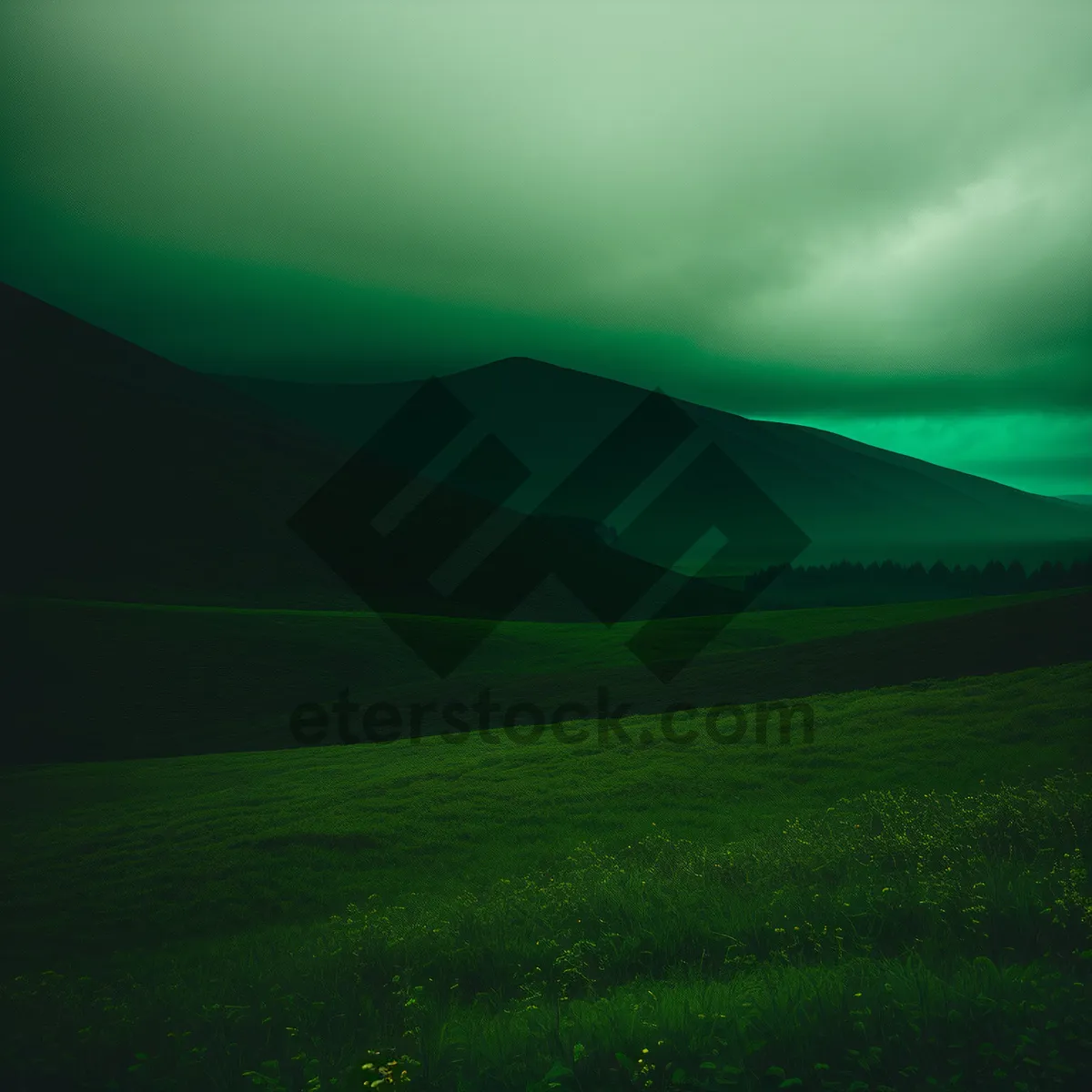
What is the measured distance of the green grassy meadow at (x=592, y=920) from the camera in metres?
7.18

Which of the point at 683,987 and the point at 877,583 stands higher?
the point at 877,583

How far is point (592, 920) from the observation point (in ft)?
37.3

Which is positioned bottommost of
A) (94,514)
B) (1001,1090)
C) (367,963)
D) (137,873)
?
(137,873)

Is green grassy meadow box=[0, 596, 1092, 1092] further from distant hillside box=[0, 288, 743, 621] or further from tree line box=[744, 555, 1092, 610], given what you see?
tree line box=[744, 555, 1092, 610]

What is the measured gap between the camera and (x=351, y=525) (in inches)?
6043

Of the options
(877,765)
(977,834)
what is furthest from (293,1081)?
(877,765)

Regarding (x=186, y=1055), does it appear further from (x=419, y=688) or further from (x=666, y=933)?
(x=419, y=688)

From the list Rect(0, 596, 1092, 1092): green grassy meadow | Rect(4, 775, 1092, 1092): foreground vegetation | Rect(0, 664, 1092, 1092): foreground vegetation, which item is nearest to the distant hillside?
Rect(0, 596, 1092, 1092): green grassy meadow

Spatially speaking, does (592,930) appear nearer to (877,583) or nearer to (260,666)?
(260,666)

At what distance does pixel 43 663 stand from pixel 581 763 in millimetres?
46678

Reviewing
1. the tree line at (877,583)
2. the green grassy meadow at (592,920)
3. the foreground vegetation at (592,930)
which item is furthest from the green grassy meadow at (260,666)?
A: the tree line at (877,583)

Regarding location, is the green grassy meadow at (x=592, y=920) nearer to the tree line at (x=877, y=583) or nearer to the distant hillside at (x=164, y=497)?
the distant hillside at (x=164, y=497)

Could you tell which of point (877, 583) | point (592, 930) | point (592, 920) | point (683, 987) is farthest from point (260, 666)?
point (877, 583)

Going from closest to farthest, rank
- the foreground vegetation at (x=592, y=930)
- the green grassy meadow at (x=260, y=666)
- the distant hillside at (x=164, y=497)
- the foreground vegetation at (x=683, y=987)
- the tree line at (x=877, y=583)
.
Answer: the foreground vegetation at (x=683, y=987)
the foreground vegetation at (x=592, y=930)
the green grassy meadow at (x=260, y=666)
the distant hillside at (x=164, y=497)
the tree line at (x=877, y=583)
